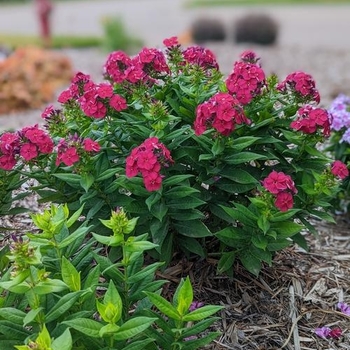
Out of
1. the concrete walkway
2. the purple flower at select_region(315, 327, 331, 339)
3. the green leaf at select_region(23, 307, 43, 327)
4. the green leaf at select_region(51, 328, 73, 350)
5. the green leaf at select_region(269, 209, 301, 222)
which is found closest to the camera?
the green leaf at select_region(51, 328, 73, 350)

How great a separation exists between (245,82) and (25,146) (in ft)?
3.48

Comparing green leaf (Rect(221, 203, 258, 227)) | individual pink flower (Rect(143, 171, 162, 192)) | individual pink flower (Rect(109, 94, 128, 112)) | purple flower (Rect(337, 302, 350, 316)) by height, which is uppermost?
individual pink flower (Rect(109, 94, 128, 112))

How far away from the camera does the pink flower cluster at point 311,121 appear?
3.16 meters

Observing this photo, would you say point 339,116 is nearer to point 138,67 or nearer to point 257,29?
point 138,67

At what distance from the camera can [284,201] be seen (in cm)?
283

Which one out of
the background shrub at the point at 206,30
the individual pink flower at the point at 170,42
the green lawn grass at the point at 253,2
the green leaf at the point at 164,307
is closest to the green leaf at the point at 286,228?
the green leaf at the point at 164,307

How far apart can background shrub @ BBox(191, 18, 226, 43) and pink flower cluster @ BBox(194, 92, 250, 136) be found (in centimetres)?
1217

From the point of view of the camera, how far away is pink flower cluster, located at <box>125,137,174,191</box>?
2.78m

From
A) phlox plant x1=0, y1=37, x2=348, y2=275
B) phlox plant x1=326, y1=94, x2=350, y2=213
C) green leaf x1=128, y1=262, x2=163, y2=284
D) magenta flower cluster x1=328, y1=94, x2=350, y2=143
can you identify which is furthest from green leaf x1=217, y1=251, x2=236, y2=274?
magenta flower cluster x1=328, y1=94, x2=350, y2=143

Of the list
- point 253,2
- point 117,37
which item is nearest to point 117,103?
point 117,37

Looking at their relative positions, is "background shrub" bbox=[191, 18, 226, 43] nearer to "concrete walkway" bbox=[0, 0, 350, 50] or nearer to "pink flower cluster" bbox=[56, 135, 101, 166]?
"concrete walkway" bbox=[0, 0, 350, 50]

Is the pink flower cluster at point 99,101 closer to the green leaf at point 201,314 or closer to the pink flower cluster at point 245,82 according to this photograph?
the pink flower cluster at point 245,82

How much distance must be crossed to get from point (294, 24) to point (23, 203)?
56.1 ft

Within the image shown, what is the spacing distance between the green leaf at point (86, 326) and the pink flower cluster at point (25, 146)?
909 mm
